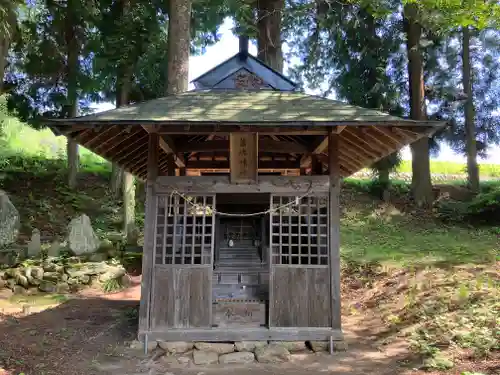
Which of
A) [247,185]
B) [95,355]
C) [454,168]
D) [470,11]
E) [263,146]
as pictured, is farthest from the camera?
[454,168]

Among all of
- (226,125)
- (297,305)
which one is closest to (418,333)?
(297,305)

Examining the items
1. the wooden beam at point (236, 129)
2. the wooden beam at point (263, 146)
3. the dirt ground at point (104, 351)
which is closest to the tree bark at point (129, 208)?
the dirt ground at point (104, 351)

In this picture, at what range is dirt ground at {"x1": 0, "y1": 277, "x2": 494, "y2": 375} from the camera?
6117mm

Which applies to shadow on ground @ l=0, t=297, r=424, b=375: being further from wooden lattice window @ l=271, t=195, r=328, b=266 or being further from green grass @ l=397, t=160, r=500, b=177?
green grass @ l=397, t=160, r=500, b=177

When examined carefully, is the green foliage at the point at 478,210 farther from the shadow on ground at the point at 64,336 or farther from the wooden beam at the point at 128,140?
the wooden beam at the point at 128,140

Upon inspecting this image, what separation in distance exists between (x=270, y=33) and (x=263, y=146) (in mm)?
7808

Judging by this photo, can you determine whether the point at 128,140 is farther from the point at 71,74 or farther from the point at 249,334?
the point at 71,74

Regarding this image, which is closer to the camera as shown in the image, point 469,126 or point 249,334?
point 249,334

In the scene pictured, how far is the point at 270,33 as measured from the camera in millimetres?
14141

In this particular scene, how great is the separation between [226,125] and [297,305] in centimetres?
318

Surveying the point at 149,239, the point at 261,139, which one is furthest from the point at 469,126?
the point at 149,239

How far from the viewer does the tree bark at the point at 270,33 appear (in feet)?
45.3

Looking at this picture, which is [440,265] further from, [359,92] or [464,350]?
[359,92]

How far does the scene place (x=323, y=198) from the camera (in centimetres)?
721
